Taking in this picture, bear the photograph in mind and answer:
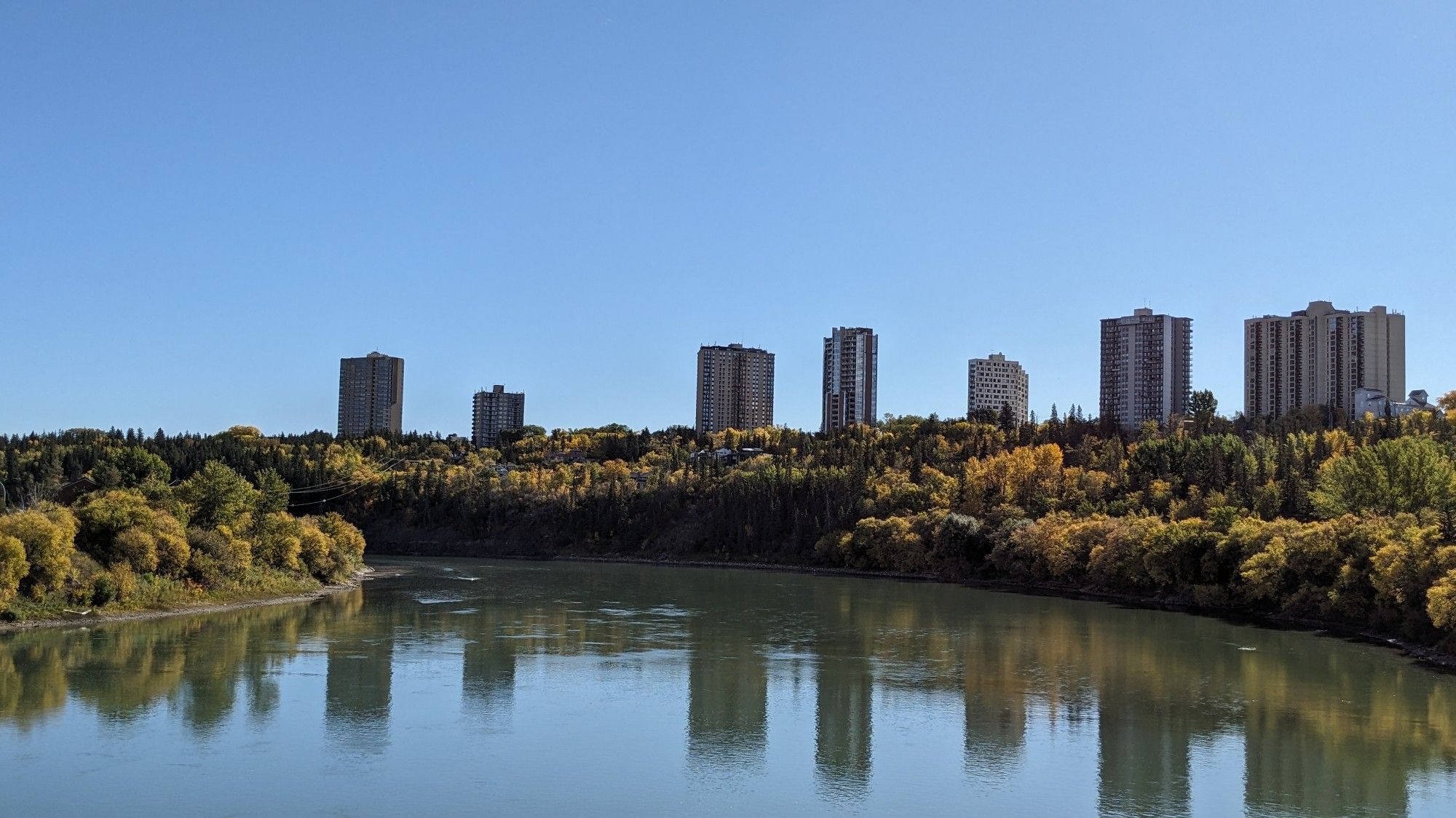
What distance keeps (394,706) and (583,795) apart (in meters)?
9.22

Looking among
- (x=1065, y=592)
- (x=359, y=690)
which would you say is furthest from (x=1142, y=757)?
(x=1065, y=592)

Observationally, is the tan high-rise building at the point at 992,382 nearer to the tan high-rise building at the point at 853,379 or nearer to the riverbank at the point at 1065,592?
the tan high-rise building at the point at 853,379

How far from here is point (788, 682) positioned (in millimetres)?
33469

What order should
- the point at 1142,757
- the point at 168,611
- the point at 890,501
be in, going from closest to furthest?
the point at 1142,757 → the point at 168,611 → the point at 890,501

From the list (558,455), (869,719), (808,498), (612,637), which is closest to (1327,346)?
(808,498)

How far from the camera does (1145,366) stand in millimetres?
148250

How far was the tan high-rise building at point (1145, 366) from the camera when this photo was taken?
145500 millimetres

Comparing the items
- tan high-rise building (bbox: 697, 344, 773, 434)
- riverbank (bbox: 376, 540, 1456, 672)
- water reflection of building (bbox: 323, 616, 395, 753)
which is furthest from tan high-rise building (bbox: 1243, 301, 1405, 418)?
water reflection of building (bbox: 323, 616, 395, 753)

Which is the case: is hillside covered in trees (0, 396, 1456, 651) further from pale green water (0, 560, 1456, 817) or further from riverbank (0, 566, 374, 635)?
pale green water (0, 560, 1456, 817)

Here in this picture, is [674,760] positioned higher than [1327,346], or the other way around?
[1327,346]

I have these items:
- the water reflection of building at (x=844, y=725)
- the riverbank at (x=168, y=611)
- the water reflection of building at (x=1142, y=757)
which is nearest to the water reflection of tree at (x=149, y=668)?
the riverbank at (x=168, y=611)

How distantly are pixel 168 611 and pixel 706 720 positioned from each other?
2778 cm

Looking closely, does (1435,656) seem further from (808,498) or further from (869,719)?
(808,498)

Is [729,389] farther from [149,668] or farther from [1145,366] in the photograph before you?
[149,668]
